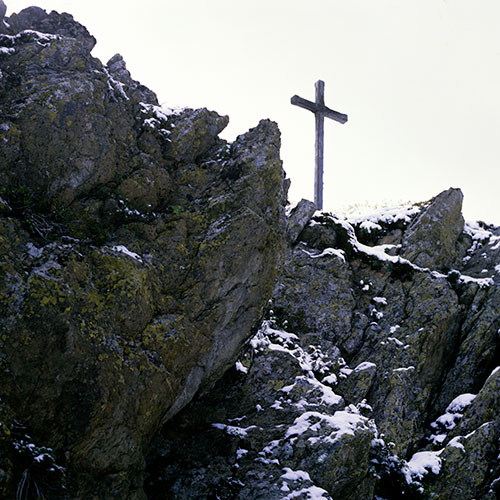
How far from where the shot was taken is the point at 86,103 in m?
8.66

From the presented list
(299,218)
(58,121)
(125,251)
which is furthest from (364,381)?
(58,121)

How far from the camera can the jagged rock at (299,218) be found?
49.3 ft

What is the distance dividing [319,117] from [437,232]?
6.57 meters

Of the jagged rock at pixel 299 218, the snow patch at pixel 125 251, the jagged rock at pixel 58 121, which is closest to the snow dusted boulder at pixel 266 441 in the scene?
the snow patch at pixel 125 251

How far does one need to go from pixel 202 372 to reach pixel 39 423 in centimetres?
316

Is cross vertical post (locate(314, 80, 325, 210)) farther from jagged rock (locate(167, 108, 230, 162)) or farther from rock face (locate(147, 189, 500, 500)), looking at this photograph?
jagged rock (locate(167, 108, 230, 162))

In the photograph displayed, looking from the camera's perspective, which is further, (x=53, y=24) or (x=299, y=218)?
(x=299, y=218)

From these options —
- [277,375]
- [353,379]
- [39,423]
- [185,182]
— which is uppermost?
[185,182]

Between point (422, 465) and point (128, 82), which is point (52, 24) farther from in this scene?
point (422, 465)

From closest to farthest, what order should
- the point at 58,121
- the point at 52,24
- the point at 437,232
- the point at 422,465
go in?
the point at 58,121 → the point at 422,465 → the point at 52,24 → the point at 437,232

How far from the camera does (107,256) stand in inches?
→ 300

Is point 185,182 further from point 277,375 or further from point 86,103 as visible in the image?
point 277,375

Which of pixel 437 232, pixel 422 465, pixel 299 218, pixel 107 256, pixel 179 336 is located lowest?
pixel 422 465

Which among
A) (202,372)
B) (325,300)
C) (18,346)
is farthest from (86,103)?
(325,300)
